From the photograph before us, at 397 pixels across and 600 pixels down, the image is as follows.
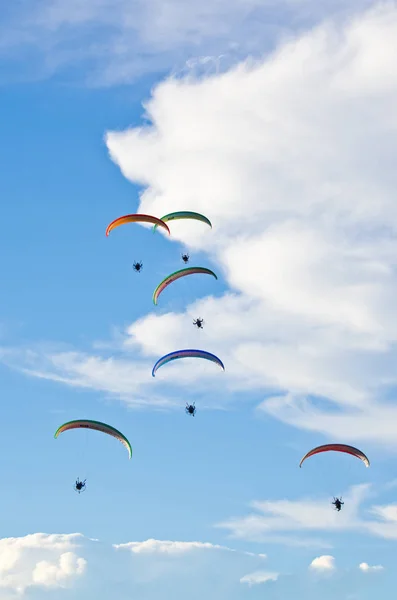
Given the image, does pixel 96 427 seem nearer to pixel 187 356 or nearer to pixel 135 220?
pixel 187 356

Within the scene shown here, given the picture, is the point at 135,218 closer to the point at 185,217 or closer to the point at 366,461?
the point at 185,217

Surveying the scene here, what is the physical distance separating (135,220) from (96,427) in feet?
66.2

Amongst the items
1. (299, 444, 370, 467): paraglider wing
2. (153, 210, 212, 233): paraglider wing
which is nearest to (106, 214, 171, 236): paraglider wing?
(153, 210, 212, 233): paraglider wing

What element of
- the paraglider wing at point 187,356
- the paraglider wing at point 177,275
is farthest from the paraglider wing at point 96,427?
the paraglider wing at point 177,275

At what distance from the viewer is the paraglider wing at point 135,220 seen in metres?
76.4

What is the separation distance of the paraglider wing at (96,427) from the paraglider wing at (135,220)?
728 inches

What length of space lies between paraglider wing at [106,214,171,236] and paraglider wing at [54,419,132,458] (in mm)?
18500

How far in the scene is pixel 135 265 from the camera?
281 feet

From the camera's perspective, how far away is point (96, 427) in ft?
219

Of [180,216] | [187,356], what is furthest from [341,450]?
[180,216]

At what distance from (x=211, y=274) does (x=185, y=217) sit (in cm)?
582

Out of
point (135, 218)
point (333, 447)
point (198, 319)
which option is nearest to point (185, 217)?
point (135, 218)

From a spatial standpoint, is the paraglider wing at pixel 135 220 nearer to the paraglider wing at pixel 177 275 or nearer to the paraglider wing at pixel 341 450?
the paraglider wing at pixel 177 275

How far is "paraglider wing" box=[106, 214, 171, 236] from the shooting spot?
76.4 meters
